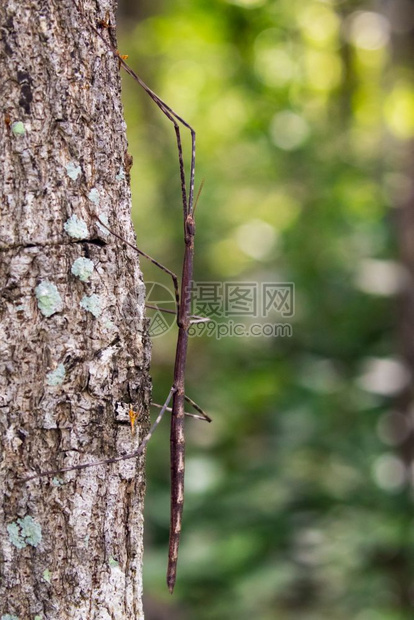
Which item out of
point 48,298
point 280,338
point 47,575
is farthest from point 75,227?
point 280,338

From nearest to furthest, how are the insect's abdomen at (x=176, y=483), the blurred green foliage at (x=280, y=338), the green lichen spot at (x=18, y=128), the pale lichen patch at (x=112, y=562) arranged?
the green lichen spot at (x=18, y=128) → the pale lichen patch at (x=112, y=562) → the insect's abdomen at (x=176, y=483) → the blurred green foliage at (x=280, y=338)

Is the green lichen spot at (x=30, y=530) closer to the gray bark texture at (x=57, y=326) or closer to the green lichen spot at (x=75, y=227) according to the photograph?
the gray bark texture at (x=57, y=326)

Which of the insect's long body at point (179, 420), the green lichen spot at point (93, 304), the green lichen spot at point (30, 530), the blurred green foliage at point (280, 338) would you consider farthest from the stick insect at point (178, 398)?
the blurred green foliage at point (280, 338)

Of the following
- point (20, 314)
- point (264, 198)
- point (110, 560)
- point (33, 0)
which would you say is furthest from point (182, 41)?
point (110, 560)

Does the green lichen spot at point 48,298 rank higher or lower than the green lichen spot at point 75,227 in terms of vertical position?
lower

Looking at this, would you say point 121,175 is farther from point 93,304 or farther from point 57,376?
point 57,376

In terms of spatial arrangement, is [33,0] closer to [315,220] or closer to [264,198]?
[315,220]
